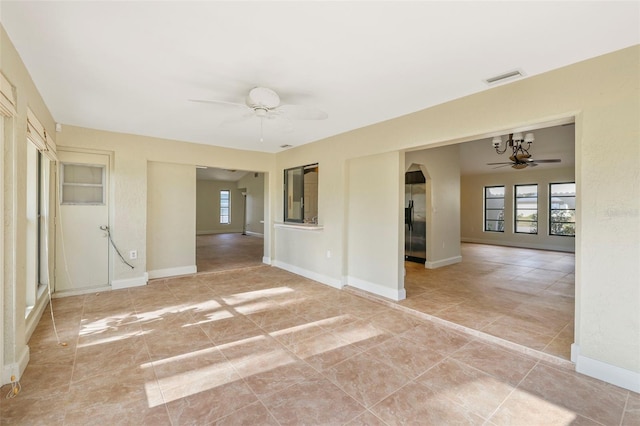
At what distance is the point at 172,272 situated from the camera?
5.41 m

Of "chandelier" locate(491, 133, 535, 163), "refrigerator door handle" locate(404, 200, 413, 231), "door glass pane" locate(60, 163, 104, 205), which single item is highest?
"chandelier" locate(491, 133, 535, 163)

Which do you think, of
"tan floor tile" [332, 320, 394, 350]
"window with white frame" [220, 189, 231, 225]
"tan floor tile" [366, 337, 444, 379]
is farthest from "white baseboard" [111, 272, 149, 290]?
"window with white frame" [220, 189, 231, 225]

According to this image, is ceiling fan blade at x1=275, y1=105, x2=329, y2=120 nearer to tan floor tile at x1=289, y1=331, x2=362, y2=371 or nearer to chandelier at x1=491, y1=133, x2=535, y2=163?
tan floor tile at x1=289, y1=331, x2=362, y2=371

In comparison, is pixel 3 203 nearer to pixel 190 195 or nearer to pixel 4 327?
pixel 4 327

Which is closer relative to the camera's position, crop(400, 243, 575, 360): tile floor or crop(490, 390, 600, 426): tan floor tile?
crop(490, 390, 600, 426): tan floor tile

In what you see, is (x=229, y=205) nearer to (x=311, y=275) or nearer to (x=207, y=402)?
(x=311, y=275)

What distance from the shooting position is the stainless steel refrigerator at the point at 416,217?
6457 millimetres

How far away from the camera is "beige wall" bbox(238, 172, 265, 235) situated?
12.6m

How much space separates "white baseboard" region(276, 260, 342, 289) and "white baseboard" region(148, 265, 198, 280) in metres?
1.76

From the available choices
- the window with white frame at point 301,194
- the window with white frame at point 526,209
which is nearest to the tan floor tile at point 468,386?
the window with white frame at point 301,194

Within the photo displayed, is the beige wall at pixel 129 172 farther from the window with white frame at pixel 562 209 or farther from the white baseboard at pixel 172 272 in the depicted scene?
the window with white frame at pixel 562 209

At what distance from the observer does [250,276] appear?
18.2 feet

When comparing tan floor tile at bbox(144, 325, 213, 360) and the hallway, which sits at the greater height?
the hallway

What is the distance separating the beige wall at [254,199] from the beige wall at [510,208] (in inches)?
340
